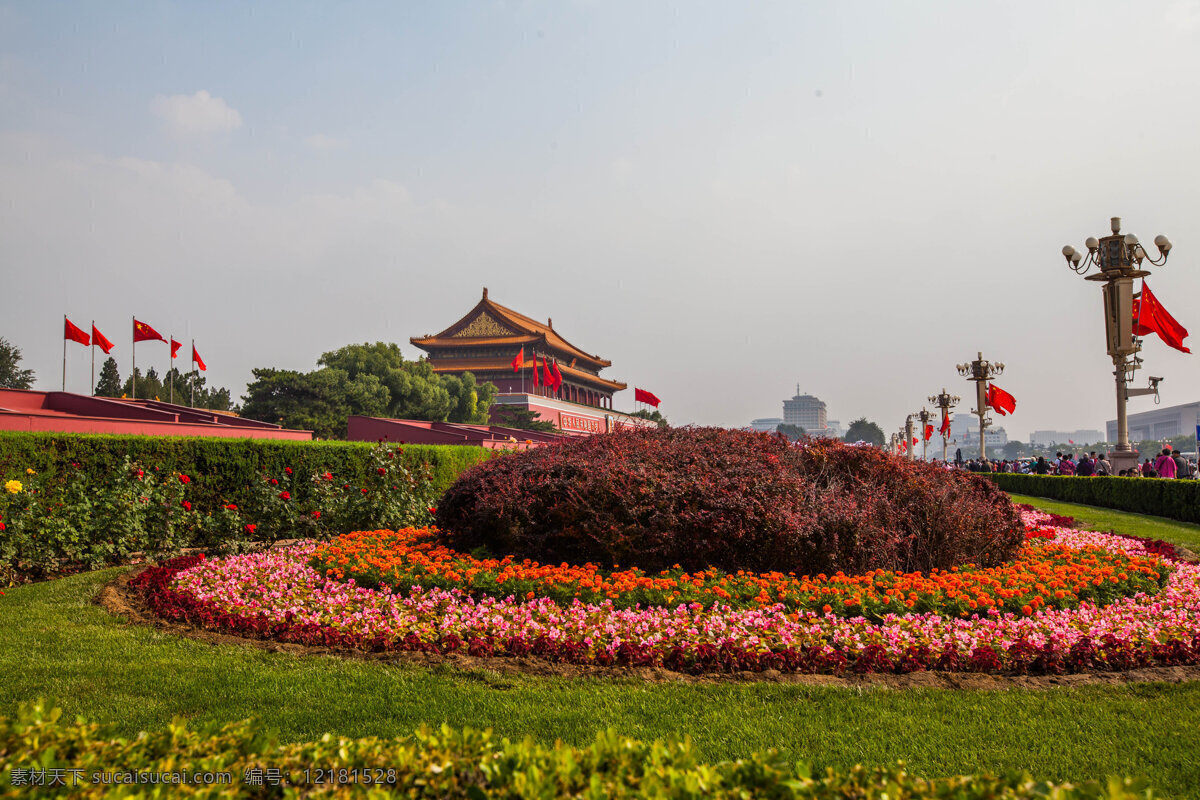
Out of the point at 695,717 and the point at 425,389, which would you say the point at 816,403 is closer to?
the point at 425,389

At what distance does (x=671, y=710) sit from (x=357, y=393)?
27410mm

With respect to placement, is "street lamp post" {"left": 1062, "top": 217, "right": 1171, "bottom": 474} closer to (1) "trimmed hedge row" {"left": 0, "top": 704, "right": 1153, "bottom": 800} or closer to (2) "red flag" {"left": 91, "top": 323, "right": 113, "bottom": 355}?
(1) "trimmed hedge row" {"left": 0, "top": 704, "right": 1153, "bottom": 800}

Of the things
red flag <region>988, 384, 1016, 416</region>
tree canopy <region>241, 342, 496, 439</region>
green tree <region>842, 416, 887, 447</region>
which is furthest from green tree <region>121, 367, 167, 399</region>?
green tree <region>842, 416, 887, 447</region>

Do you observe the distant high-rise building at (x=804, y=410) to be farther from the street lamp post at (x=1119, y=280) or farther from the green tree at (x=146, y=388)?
the street lamp post at (x=1119, y=280)

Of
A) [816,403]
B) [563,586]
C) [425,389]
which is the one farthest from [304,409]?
[816,403]

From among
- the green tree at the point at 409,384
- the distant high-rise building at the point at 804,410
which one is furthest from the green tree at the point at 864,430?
the green tree at the point at 409,384

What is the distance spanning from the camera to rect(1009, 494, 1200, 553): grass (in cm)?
881

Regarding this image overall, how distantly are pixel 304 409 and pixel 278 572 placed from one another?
76.4 feet

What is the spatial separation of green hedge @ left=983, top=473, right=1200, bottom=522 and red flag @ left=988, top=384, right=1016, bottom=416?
5086mm

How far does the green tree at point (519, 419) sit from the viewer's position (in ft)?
125

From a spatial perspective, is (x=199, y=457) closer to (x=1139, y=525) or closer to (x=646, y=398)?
(x=1139, y=525)

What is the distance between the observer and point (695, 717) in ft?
10.3

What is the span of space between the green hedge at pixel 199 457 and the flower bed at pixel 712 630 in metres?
2.96

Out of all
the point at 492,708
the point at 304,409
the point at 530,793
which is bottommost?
the point at 492,708
